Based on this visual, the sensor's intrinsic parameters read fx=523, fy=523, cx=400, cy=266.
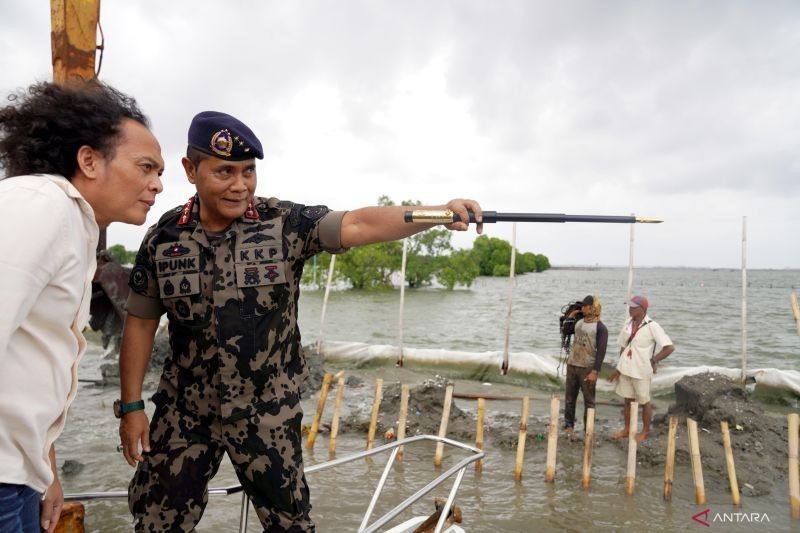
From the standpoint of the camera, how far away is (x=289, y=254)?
219 centimetres

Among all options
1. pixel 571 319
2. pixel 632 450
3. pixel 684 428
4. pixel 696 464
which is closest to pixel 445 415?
pixel 632 450

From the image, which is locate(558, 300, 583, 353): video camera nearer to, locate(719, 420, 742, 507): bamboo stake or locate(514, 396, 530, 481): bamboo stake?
locate(514, 396, 530, 481): bamboo stake

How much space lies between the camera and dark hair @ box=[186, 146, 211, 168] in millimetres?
2094

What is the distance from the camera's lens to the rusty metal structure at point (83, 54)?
377cm

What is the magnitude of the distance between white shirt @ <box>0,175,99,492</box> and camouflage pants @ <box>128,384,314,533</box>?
0.75 m

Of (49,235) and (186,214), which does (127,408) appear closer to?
(186,214)

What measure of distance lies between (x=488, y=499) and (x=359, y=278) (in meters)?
30.5

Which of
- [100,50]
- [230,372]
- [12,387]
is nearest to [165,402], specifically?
[230,372]

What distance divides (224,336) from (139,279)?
18.3 inches

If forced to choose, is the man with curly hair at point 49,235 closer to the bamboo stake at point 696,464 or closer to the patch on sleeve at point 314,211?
the patch on sleeve at point 314,211

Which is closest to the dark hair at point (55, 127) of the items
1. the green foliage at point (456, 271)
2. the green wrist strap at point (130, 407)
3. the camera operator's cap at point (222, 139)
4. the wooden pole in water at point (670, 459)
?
the camera operator's cap at point (222, 139)

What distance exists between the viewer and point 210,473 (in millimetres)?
2162

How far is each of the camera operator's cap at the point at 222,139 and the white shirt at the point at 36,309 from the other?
0.74 m

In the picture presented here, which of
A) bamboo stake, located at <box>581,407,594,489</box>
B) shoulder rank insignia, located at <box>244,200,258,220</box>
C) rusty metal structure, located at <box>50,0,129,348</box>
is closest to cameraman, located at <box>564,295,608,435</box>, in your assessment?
bamboo stake, located at <box>581,407,594,489</box>
